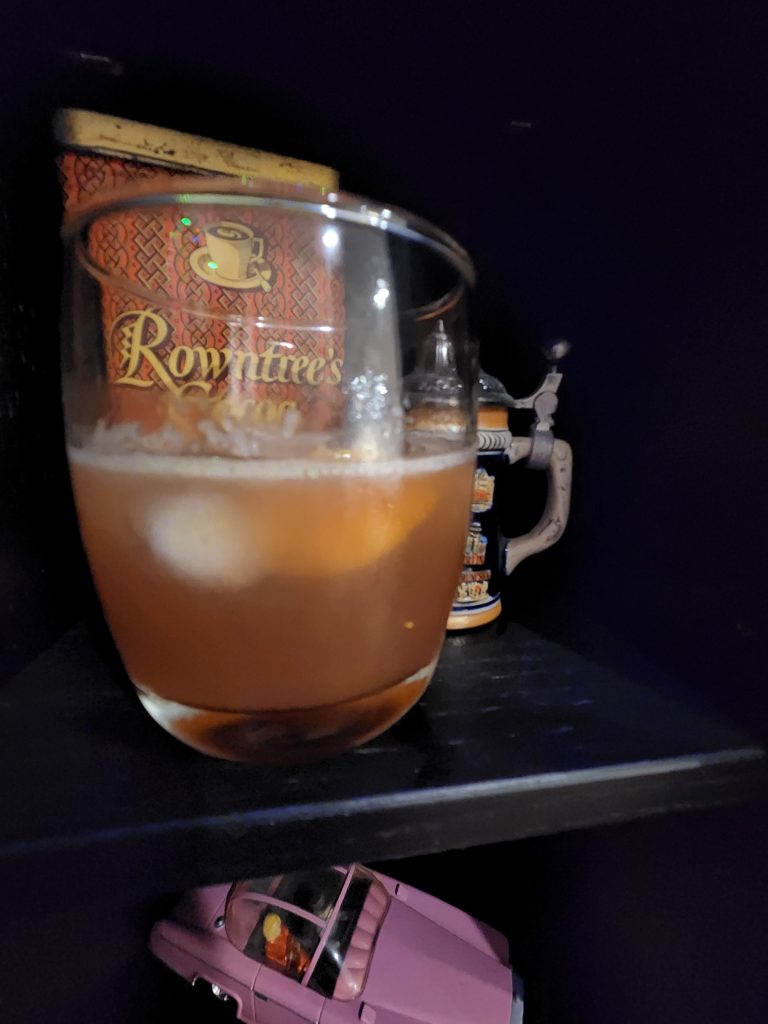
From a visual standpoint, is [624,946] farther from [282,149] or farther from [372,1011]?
[282,149]

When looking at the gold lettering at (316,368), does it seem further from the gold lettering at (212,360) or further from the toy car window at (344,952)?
the toy car window at (344,952)

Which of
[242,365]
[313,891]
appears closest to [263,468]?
[242,365]

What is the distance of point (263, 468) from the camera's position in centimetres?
28

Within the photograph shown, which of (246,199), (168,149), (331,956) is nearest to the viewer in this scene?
(246,199)

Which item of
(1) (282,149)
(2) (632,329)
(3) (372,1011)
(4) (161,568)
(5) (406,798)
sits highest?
(1) (282,149)

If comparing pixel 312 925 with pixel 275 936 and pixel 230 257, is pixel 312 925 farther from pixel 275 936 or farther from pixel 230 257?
pixel 230 257

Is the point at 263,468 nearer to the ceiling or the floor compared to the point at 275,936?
nearer to the ceiling

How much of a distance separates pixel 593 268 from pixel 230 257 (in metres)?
0.26

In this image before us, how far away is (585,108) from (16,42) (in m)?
0.35

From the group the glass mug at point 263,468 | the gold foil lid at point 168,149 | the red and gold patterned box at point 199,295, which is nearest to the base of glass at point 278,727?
the glass mug at point 263,468

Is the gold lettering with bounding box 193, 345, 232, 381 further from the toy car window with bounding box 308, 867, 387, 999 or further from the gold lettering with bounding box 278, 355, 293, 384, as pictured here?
the toy car window with bounding box 308, 867, 387, 999

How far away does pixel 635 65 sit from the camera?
1.32 feet

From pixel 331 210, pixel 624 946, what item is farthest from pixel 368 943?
pixel 331 210

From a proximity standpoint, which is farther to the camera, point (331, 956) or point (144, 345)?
point (331, 956)
